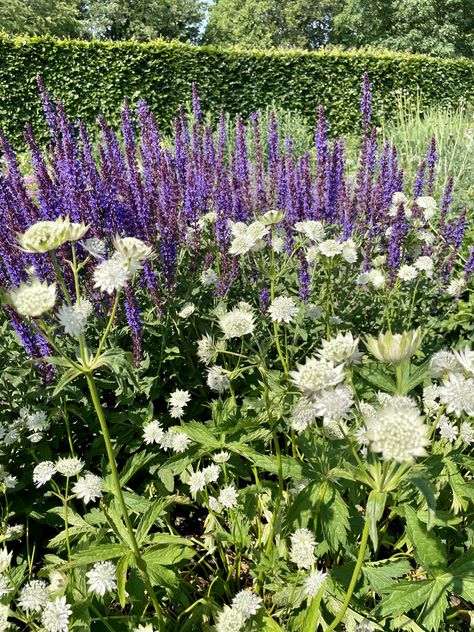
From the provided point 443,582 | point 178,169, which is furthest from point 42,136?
point 443,582

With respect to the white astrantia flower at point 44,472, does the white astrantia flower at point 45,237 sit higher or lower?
higher

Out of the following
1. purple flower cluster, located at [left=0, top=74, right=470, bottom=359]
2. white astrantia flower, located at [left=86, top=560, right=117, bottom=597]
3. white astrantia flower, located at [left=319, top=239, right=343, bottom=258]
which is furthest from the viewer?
purple flower cluster, located at [left=0, top=74, right=470, bottom=359]

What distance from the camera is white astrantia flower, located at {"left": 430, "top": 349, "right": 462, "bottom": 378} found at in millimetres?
1323

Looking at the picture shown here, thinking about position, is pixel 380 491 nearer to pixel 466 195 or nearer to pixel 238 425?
pixel 238 425

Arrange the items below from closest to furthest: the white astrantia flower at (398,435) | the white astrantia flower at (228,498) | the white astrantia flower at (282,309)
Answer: the white astrantia flower at (398,435) < the white astrantia flower at (228,498) < the white astrantia flower at (282,309)

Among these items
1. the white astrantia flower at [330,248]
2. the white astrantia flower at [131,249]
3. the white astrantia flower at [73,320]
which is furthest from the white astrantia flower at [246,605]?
the white astrantia flower at [330,248]

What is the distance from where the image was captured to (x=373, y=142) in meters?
3.53

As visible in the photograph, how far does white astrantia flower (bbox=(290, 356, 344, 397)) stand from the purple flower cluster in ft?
4.32

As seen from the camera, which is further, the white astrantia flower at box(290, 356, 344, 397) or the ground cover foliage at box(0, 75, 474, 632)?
the ground cover foliage at box(0, 75, 474, 632)

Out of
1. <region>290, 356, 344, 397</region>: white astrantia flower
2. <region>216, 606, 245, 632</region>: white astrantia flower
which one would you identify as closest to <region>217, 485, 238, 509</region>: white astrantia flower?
<region>216, 606, 245, 632</region>: white astrantia flower

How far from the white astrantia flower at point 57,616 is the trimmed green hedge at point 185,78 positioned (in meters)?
10.7

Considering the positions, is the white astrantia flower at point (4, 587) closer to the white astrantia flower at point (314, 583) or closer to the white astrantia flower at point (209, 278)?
the white astrantia flower at point (314, 583)

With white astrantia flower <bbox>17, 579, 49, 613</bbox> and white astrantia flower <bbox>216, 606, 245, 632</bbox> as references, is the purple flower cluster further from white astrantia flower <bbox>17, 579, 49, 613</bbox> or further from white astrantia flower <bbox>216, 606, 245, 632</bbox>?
white astrantia flower <bbox>216, 606, 245, 632</bbox>

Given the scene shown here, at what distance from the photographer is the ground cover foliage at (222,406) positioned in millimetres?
1310
